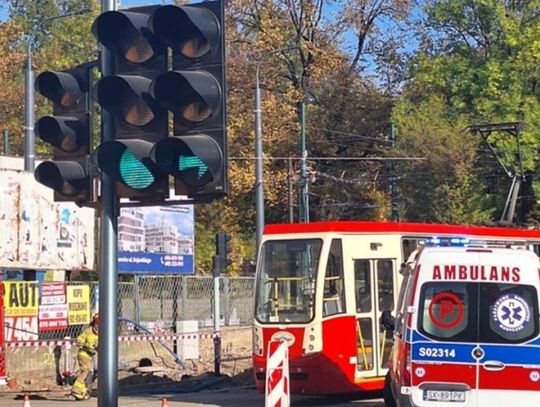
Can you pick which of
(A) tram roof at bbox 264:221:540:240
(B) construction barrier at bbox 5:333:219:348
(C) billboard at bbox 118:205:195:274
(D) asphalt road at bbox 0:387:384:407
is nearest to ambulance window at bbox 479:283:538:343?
(A) tram roof at bbox 264:221:540:240

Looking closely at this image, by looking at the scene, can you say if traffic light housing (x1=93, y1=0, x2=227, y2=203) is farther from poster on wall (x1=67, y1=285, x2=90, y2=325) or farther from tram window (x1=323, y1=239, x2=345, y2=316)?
poster on wall (x1=67, y1=285, x2=90, y2=325)

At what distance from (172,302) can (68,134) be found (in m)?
24.1

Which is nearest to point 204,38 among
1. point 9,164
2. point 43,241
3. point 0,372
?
point 0,372

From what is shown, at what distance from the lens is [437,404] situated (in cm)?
1295

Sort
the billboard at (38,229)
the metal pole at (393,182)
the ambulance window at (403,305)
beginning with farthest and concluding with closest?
the metal pole at (393,182)
the billboard at (38,229)
the ambulance window at (403,305)

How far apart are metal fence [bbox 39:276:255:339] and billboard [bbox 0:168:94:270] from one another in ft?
6.96

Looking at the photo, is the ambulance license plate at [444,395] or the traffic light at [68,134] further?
the ambulance license plate at [444,395]

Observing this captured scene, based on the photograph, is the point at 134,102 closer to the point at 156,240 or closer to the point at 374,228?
the point at 374,228

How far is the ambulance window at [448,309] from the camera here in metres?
13.0

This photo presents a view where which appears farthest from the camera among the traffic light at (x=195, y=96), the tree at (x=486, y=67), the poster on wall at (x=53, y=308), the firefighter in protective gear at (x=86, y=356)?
the tree at (x=486, y=67)

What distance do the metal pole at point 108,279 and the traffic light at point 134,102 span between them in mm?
227

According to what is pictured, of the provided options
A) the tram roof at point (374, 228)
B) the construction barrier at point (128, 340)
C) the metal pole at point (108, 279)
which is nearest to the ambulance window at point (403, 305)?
the tram roof at point (374, 228)

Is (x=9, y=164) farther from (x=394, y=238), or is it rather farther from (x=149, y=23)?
(x=149, y=23)

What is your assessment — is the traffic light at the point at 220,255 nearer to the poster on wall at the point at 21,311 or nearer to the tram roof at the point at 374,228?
the poster on wall at the point at 21,311
